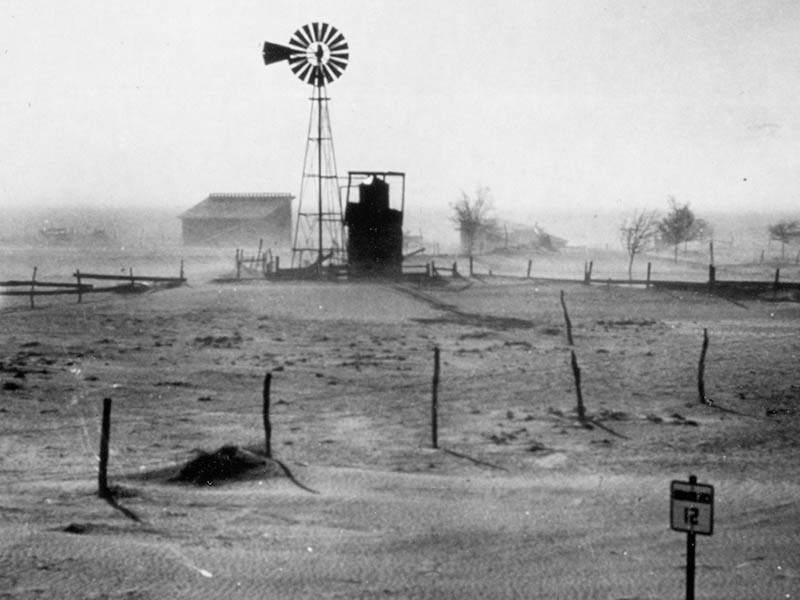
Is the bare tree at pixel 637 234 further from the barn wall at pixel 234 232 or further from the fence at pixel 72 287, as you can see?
the fence at pixel 72 287

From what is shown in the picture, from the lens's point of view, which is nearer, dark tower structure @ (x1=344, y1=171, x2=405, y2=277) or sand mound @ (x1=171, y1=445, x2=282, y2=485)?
sand mound @ (x1=171, y1=445, x2=282, y2=485)

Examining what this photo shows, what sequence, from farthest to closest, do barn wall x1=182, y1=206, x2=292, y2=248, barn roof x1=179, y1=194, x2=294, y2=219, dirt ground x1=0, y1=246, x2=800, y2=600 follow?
barn roof x1=179, y1=194, x2=294, y2=219, barn wall x1=182, y1=206, x2=292, y2=248, dirt ground x1=0, y1=246, x2=800, y2=600

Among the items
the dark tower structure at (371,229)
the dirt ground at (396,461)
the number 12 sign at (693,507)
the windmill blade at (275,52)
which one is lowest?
the dirt ground at (396,461)

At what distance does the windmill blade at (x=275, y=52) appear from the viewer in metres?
42.9

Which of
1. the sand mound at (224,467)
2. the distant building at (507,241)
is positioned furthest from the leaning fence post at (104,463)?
the distant building at (507,241)

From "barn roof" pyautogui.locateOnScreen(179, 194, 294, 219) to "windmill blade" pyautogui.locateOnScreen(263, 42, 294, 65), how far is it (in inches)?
1529

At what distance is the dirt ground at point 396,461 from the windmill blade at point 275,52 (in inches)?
674

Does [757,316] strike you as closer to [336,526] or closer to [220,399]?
[220,399]

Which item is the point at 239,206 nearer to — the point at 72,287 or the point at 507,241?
the point at 507,241

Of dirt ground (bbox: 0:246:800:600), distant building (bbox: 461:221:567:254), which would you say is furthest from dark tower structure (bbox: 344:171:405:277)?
distant building (bbox: 461:221:567:254)

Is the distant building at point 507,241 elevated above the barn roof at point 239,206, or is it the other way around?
the barn roof at point 239,206

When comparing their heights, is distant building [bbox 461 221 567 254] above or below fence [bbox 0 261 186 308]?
above

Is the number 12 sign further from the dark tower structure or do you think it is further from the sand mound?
the dark tower structure

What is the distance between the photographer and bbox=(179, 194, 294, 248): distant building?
267ft
